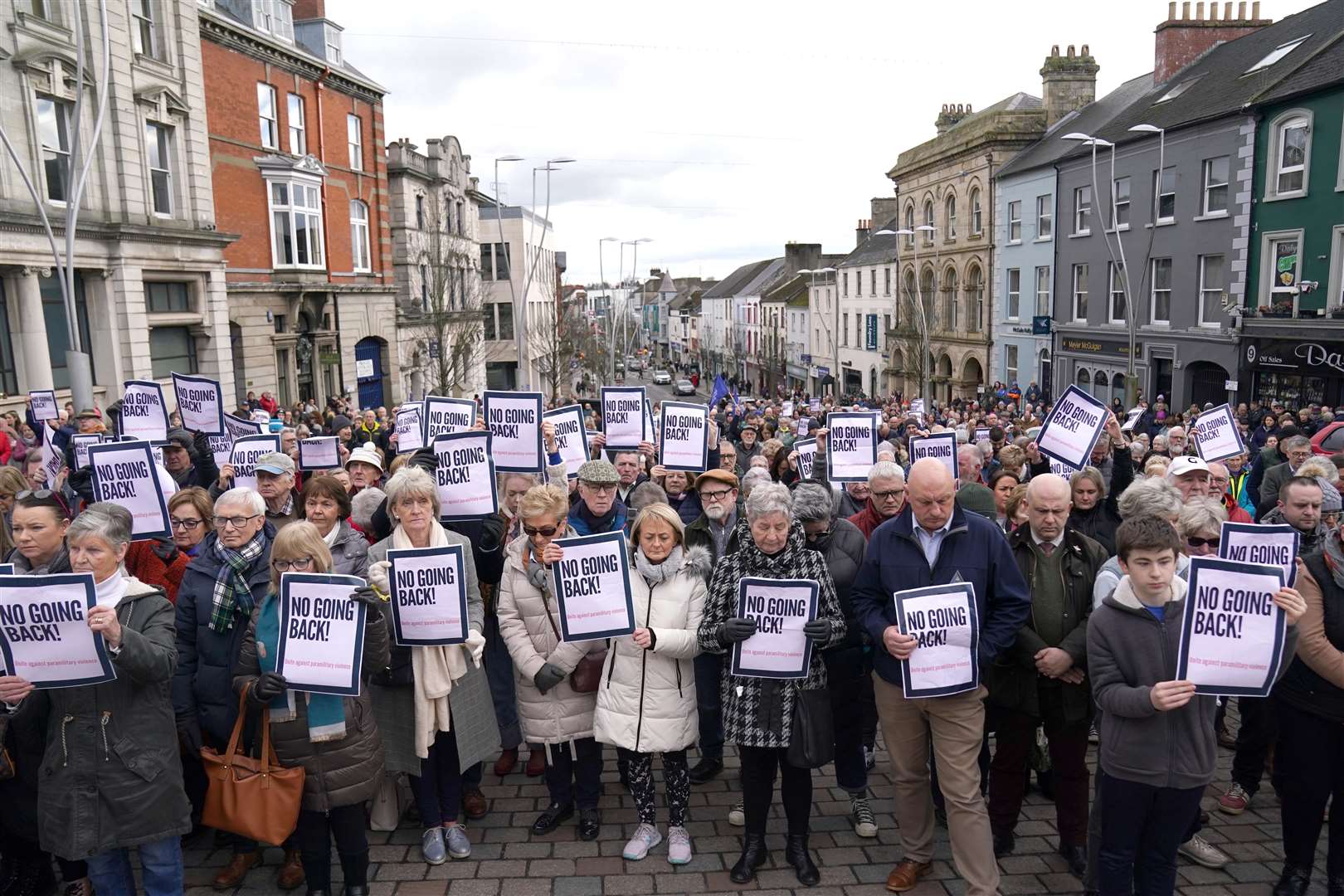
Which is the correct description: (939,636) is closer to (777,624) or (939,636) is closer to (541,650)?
(777,624)

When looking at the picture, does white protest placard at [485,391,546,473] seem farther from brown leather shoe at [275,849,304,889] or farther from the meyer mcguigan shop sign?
the meyer mcguigan shop sign

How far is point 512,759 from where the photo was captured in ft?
21.1

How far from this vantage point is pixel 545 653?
534 centimetres

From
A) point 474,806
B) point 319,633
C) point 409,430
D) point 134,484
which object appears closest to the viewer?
point 319,633

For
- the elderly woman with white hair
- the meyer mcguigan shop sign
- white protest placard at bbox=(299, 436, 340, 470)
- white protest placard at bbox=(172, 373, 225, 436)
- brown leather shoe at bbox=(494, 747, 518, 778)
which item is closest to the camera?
the elderly woman with white hair

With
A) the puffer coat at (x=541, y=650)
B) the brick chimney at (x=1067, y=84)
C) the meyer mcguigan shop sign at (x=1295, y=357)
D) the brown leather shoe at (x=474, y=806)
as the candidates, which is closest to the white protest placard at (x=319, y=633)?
the puffer coat at (x=541, y=650)

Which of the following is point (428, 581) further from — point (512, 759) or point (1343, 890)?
point (1343, 890)

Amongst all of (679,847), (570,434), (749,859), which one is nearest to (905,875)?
(749,859)

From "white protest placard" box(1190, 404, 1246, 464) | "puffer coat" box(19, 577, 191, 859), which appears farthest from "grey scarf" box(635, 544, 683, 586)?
"white protest placard" box(1190, 404, 1246, 464)

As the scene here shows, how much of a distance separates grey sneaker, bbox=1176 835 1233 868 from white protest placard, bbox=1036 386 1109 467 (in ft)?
11.0

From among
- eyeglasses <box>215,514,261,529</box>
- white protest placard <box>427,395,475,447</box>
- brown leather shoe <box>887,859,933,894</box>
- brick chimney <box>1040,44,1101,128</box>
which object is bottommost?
brown leather shoe <box>887,859,933,894</box>

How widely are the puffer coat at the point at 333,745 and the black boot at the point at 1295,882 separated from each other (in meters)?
4.77

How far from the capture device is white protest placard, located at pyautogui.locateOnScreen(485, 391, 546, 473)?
8.42 metres

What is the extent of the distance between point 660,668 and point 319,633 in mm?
1834
